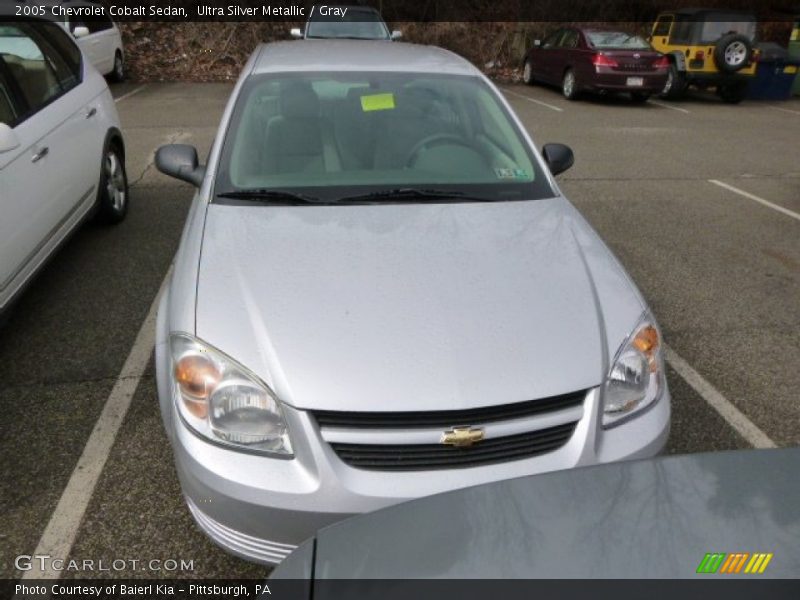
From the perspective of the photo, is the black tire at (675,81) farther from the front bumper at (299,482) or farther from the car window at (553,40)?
the front bumper at (299,482)

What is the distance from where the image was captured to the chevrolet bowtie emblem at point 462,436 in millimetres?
1944

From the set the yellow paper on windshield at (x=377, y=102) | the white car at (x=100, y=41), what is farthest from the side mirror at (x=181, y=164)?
the white car at (x=100, y=41)

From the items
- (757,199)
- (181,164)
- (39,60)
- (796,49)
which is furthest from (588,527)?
(796,49)

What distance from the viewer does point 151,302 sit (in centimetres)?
428

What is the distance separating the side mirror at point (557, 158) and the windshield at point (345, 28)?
9.10m

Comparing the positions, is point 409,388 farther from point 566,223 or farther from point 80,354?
point 80,354

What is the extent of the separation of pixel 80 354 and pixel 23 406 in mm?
507

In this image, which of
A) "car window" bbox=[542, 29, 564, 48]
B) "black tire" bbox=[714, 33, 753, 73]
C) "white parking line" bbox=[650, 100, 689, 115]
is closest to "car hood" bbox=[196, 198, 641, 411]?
"white parking line" bbox=[650, 100, 689, 115]

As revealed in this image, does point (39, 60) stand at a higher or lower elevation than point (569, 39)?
higher

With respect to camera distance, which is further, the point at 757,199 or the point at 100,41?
the point at 100,41

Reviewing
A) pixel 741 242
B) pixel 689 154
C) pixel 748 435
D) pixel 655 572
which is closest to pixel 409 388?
pixel 655 572

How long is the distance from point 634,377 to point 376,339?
2.80 feet

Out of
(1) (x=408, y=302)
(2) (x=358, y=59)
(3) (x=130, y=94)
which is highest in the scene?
(2) (x=358, y=59)

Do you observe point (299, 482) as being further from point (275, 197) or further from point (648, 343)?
point (275, 197)
